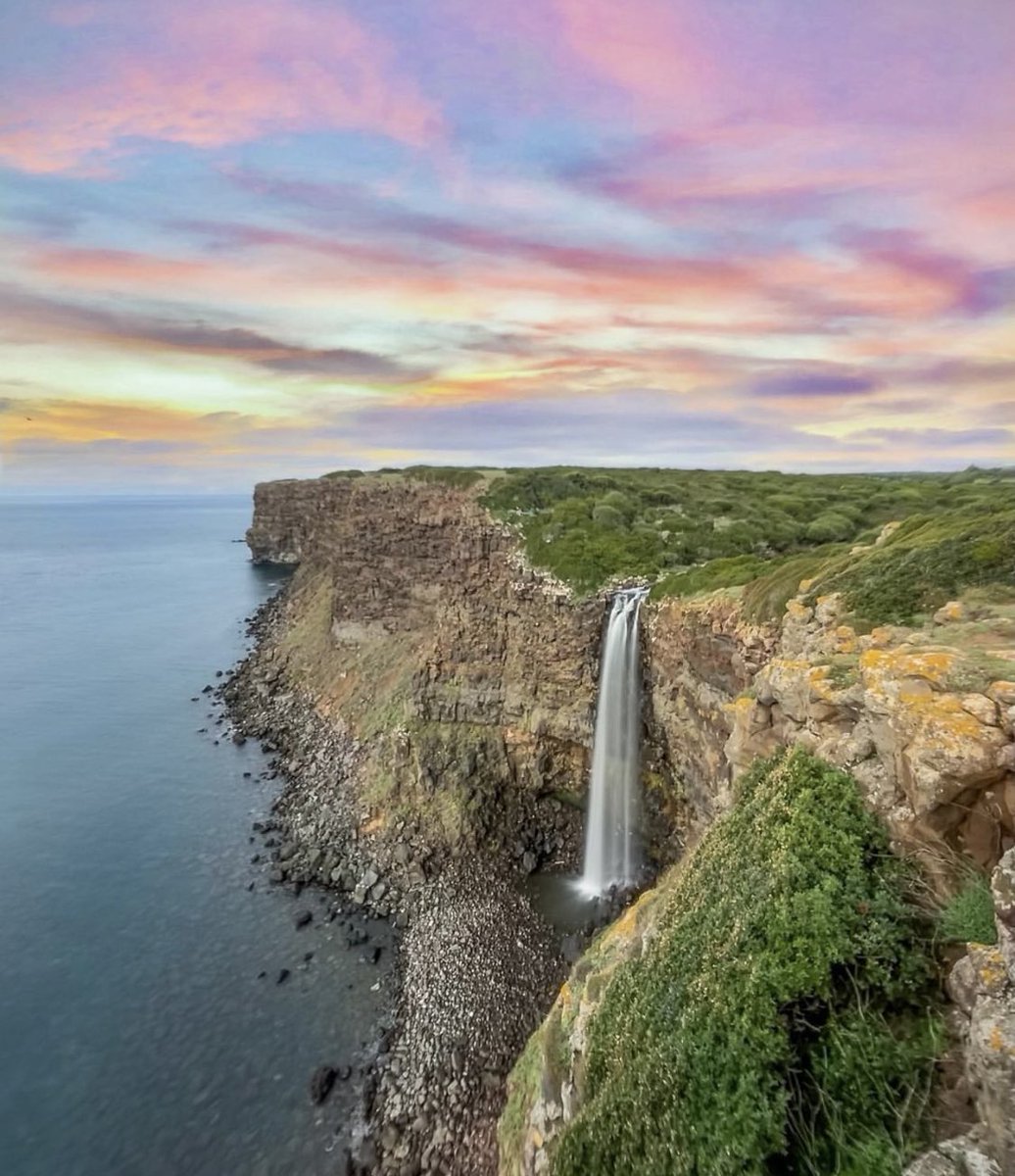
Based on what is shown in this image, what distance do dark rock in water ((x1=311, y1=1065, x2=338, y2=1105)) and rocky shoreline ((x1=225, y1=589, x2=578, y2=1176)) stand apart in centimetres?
20


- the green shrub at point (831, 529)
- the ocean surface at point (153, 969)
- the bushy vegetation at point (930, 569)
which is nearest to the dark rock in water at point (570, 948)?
the ocean surface at point (153, 969)

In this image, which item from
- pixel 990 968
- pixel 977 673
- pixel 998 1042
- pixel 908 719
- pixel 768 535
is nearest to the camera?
pixel 998 1042

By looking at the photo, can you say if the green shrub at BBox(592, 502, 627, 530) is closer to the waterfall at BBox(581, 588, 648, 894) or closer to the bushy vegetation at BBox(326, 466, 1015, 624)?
the bushy vegetation at BBox(326, 466, 1015, 624)

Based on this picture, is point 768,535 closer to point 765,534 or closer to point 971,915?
point 765,534

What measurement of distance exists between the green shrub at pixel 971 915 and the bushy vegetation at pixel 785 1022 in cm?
61

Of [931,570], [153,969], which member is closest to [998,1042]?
[931,570]

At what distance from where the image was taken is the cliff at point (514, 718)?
1009 cm

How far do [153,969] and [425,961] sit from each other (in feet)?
41.3

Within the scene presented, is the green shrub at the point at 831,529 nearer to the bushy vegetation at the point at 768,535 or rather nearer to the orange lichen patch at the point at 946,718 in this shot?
the bushy vegetation at the point at 768,535

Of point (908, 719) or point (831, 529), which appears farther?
point (831, 529)

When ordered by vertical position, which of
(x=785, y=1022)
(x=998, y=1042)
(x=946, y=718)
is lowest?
(x=785, y=1022)

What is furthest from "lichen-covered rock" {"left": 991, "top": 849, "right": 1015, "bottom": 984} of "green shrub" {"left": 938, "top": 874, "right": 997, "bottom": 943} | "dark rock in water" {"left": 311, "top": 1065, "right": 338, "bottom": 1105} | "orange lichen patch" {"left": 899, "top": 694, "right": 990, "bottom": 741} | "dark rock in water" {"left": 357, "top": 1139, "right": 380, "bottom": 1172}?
"dark rock in water" {"left": 311, "top": 1065, "right": 338, "bottom": 1105}

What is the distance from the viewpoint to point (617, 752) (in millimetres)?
34562

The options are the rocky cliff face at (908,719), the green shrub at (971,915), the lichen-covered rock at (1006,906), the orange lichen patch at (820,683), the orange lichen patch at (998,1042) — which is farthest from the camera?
the orange lichen patch at (820,683)
